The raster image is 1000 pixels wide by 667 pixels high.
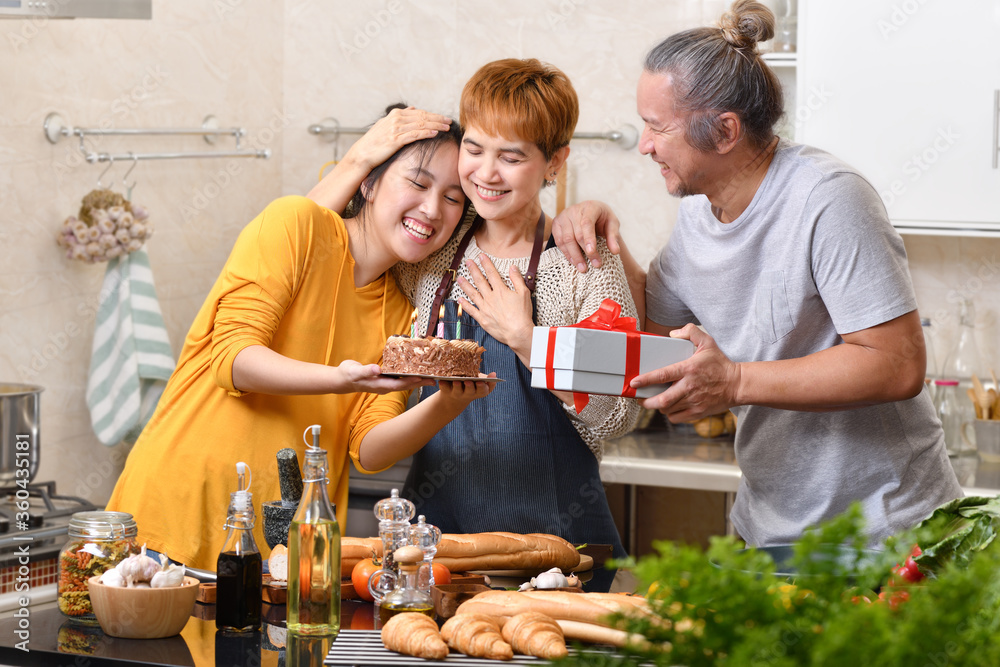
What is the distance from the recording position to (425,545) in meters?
1.11

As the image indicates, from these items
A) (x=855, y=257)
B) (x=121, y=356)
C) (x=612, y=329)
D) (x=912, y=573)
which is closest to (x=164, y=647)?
(x=612, y=329)

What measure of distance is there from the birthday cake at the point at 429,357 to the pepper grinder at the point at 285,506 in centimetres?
24

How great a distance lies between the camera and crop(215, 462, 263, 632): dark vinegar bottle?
1.09 m

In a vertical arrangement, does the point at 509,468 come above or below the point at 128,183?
below

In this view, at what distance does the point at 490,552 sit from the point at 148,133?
1.63 m

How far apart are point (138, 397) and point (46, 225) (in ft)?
1.46

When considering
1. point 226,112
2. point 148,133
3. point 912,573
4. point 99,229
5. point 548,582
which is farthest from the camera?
point 226,112

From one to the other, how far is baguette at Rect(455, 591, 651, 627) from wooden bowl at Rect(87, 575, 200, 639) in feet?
1.02

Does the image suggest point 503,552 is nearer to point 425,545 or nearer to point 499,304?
point 425,545

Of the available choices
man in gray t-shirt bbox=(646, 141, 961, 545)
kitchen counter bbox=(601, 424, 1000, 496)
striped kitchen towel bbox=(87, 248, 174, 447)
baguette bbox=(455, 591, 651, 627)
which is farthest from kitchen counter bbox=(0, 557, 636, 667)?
kitchen counter bbox=(601, 424, 1000, 496)

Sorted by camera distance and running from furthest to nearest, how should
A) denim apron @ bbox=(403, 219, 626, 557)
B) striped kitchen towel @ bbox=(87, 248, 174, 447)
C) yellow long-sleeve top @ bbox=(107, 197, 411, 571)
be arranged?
striped kitchen towel @ bbox=(87, 248, 174, 447) < denim apron @ bbox=(403, 219, 626, 557) < yellow long-sleeve top @ bbox=(107, 197, 411, 571)

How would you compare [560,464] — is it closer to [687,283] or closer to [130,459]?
[687,283]

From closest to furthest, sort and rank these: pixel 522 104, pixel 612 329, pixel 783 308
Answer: pixel 612 329 < pixel 783 308 < pixel 522 104

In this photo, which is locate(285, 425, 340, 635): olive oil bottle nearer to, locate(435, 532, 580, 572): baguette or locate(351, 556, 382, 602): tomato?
locate(351, 556, 382, 602): tomato
